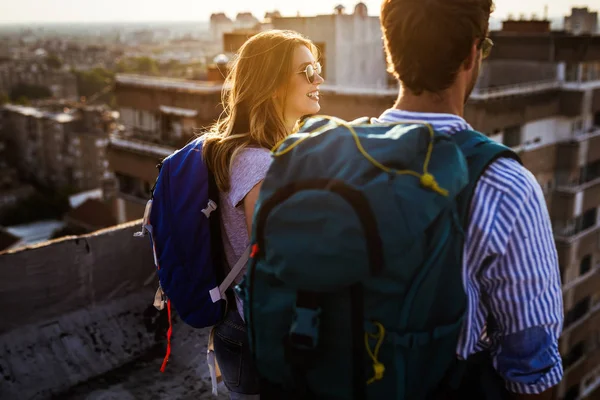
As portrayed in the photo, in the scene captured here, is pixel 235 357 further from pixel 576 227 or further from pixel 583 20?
pixel 583 20

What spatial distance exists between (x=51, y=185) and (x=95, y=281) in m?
57.1

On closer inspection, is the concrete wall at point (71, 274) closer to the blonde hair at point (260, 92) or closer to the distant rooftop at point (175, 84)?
the blonde hair at point (260, 92)

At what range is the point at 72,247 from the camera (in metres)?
3.75

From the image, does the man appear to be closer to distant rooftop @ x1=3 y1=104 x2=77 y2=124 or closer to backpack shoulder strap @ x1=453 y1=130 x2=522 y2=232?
backpack shoulder strap @ x1=453 y1=130 x2=522 y2=232

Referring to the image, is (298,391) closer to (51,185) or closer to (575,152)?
(575,152)

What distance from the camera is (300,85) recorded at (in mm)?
2418

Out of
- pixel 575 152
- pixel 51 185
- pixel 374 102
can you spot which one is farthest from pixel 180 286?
pixel 51 185

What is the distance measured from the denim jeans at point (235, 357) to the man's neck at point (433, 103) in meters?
1.10

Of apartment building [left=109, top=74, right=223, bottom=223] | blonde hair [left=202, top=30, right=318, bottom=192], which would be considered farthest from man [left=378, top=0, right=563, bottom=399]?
apartment building [left=109, top=74, right=223, bottom=223]

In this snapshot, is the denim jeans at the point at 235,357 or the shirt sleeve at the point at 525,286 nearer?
the shirt sleeve at the point at 525,286

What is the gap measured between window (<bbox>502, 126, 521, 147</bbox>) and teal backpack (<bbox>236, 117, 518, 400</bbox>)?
17.4m

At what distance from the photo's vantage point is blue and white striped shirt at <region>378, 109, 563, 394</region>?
1523 mm

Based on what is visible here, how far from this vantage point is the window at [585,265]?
2073cm

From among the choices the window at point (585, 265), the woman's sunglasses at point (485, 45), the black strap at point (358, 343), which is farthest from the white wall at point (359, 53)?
the black strap at point (358, 343)
